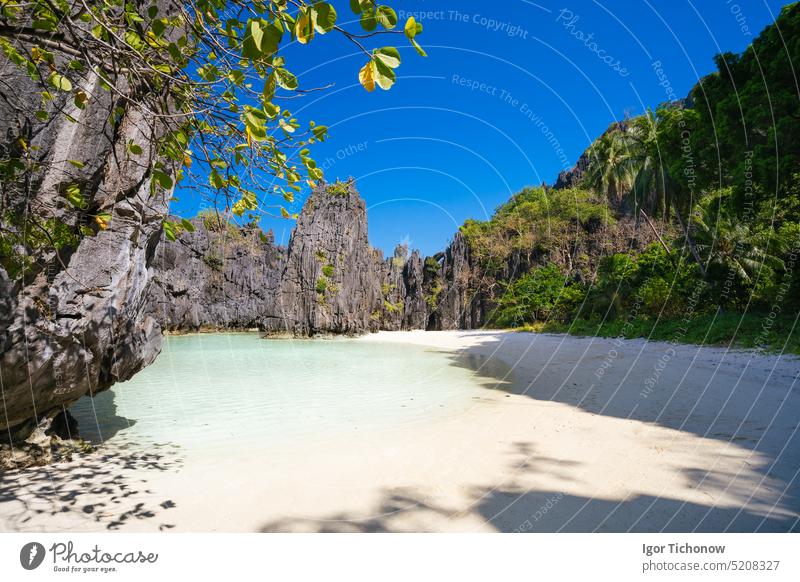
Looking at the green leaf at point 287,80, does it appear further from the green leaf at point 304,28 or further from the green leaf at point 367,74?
the green leaf at point 367,74

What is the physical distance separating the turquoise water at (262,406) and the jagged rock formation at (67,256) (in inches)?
70.0

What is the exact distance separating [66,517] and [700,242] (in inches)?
1088

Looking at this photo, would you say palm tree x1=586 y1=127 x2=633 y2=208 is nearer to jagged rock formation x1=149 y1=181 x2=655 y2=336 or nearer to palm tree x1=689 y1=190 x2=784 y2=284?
jagged rock formation x1=149 y1=181 x2=655 y2=336

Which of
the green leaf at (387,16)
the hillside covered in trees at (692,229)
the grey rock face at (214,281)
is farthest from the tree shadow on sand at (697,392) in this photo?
the grey rock face at (214,281)

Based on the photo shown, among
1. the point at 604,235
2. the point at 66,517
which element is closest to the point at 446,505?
the point at 66,517

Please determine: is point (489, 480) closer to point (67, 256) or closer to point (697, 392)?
point (67, 256)

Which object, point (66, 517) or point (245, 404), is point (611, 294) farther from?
point (66, 517)

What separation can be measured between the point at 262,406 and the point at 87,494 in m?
4.68

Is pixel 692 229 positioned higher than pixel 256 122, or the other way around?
pixel 692 229

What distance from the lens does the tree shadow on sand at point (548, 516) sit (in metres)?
2.83

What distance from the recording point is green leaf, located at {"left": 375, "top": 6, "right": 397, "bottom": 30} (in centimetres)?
151

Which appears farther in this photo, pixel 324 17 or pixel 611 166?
pixel 611 166

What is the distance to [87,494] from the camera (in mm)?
3695

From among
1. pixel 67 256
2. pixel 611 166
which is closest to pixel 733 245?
pixel 611 166
